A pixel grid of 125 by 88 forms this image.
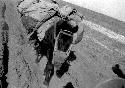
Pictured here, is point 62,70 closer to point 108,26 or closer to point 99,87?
point 99,87

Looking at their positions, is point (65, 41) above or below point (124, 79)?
below

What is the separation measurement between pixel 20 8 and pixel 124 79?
973 centimetres

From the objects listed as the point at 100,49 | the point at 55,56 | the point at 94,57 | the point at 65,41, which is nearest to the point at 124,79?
the point at 55,56

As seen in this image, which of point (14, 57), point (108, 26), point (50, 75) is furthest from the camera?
point (108, 26)

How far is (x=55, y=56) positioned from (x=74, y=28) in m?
1.89

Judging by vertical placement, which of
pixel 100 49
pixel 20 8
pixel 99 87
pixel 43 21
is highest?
pixel 99 87

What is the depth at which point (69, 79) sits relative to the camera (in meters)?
9.02

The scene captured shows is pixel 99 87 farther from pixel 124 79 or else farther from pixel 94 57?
pixel 94 57

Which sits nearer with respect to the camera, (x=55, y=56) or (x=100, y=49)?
(x=55, y=56)

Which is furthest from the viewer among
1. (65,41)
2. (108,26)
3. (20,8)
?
(108,26)

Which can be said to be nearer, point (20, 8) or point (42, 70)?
point (42, 70)

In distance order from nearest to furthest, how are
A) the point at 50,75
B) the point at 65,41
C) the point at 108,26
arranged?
the point at 65,41 → the point at 50,75 → the point at 108,26

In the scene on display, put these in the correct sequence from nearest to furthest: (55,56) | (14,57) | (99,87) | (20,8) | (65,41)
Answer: (99,87), (55,56), (65,41), (14,57), (20,8)

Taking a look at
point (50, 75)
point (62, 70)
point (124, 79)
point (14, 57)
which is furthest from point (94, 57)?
point (124, 79)
